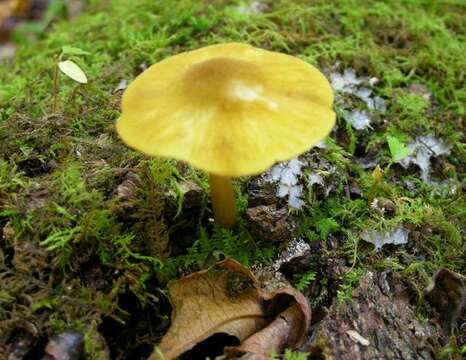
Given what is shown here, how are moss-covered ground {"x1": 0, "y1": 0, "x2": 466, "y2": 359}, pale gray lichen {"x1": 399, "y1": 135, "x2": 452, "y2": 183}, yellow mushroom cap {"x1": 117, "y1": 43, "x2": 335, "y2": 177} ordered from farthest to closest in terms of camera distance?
pale gray lichen {"x1": 399, "y1": 135, "x2": 452, "y2": 183}
moss-covered ground {"x1": 0, "y1": 0, "x2": 466, "y2": 359}
yellow mushroom cap {"x1": 117, "y1": 43, "x2": 335, "y2": 177}

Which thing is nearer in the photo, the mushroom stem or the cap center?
the cap center

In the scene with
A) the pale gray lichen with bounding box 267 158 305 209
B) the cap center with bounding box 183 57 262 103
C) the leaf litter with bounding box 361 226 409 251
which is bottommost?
the leaf litter with bounding box 361 226 409 251

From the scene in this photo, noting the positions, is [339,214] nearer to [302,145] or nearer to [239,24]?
[302,145]

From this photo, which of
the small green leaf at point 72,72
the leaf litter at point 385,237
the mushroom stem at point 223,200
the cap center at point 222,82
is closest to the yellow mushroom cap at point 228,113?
the cap center at point 222,82

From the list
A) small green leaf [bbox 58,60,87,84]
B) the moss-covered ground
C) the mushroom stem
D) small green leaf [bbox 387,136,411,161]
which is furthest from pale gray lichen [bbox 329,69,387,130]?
small green leaf [bbox 58,60,87,84]

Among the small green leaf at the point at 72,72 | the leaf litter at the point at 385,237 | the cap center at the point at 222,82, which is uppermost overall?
the cap center at the point at 222,82

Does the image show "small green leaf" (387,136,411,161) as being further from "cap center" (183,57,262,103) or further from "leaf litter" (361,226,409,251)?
"cap center" (183,57,262,103)

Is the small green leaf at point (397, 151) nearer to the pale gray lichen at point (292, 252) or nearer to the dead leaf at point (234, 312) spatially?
the pale gray lichen at point (292, 252)
